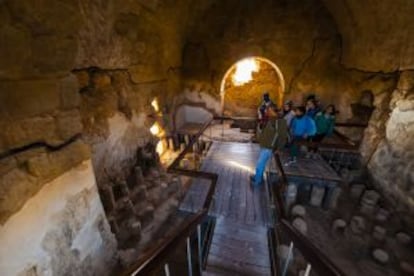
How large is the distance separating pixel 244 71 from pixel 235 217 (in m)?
6.86

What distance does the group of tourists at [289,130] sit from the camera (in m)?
3.37

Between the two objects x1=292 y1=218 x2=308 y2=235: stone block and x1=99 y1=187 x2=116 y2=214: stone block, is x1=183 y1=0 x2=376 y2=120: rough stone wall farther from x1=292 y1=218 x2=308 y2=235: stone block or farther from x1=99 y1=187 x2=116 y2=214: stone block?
x1=99 y1=187 x2=116 y2=214: stone block

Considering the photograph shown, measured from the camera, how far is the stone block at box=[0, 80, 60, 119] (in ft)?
4.35

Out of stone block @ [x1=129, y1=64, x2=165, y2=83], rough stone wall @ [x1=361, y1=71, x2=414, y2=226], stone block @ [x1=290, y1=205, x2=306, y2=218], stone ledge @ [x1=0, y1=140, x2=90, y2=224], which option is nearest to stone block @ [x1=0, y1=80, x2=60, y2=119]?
stone ledge @ [x1=0, y1=140, x2=90, y2=224]

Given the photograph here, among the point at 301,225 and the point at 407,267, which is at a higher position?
the point at 301,225

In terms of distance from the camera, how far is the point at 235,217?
3.20 m

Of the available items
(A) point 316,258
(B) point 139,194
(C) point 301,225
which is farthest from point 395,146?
(B) point 139,194

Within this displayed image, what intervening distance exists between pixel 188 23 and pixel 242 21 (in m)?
1.74

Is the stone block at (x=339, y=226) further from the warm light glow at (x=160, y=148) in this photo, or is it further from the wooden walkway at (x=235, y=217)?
the warm light glow at (x=160, y=148)

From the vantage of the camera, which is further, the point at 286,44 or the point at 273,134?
the point at 286,44

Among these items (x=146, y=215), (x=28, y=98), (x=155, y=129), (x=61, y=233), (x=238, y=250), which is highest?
(x=28, y=98)

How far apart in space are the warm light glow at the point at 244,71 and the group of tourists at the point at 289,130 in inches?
152

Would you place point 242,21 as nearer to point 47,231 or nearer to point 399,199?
point 399,199

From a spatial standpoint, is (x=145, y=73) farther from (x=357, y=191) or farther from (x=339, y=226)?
(x=357, y=191)
